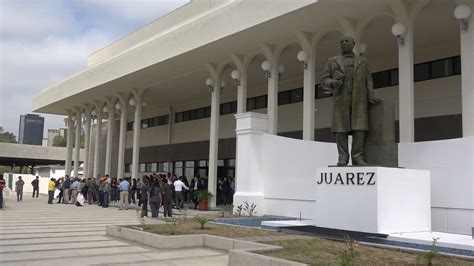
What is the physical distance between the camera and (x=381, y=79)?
72.0 feet

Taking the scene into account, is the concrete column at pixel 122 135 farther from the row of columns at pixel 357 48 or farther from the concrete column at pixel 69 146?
the row of columns at pixel 357 48

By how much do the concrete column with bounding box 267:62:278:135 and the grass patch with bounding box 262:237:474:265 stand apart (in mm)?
10135

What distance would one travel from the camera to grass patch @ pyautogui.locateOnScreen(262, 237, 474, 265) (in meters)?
7.59

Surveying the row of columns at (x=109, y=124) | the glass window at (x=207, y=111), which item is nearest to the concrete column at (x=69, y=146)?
the row of columns at (x=109, y=124)

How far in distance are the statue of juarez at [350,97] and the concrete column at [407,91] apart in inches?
171

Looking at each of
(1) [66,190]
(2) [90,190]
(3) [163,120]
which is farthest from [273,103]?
(3) [163,120]

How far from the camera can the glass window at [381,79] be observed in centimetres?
2167

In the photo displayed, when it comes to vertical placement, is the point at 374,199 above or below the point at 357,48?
below

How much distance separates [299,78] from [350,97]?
14.5 meters

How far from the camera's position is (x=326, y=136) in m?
23.7

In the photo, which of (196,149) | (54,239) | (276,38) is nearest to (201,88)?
(196,149)

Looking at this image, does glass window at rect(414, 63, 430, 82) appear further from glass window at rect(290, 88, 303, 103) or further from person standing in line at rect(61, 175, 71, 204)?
person standing in line at rect(61, 175, 71, 204)

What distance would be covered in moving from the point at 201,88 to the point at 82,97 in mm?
8968

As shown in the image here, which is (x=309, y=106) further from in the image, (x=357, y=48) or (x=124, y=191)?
(x=124, y=191)
